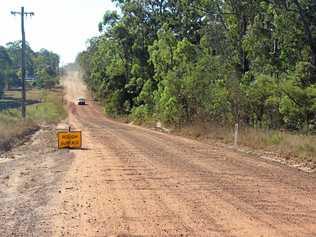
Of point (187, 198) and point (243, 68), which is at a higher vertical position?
point (243, 68)

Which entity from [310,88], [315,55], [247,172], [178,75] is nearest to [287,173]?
[247,172]

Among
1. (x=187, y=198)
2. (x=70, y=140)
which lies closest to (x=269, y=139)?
(x=70, y=140)

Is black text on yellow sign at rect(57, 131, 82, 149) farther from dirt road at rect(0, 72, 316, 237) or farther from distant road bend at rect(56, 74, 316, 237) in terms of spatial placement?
dirt road at rect(0, 72, 316, 237)

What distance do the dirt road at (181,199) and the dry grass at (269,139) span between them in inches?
75.5

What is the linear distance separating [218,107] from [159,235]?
26.2m

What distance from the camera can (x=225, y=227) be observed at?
928 centimetres

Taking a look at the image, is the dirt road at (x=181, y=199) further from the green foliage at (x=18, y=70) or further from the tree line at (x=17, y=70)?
the green foliage at (x=18, y=70)

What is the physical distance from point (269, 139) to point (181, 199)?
1345 cm

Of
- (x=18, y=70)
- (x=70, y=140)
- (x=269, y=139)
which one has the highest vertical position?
(x=18, y=70)

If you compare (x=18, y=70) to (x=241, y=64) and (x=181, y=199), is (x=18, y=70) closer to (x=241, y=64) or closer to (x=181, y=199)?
(x=241, y=64)

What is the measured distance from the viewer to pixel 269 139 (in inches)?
967

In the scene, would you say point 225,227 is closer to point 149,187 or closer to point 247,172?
point 149,187

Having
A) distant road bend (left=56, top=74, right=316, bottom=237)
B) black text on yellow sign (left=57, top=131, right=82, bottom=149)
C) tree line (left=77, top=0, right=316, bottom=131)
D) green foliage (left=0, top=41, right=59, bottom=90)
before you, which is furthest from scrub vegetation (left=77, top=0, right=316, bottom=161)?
green foliage (left=0, top=41, right=59, bottom=90)

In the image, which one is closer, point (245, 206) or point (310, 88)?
point (245, 206)
